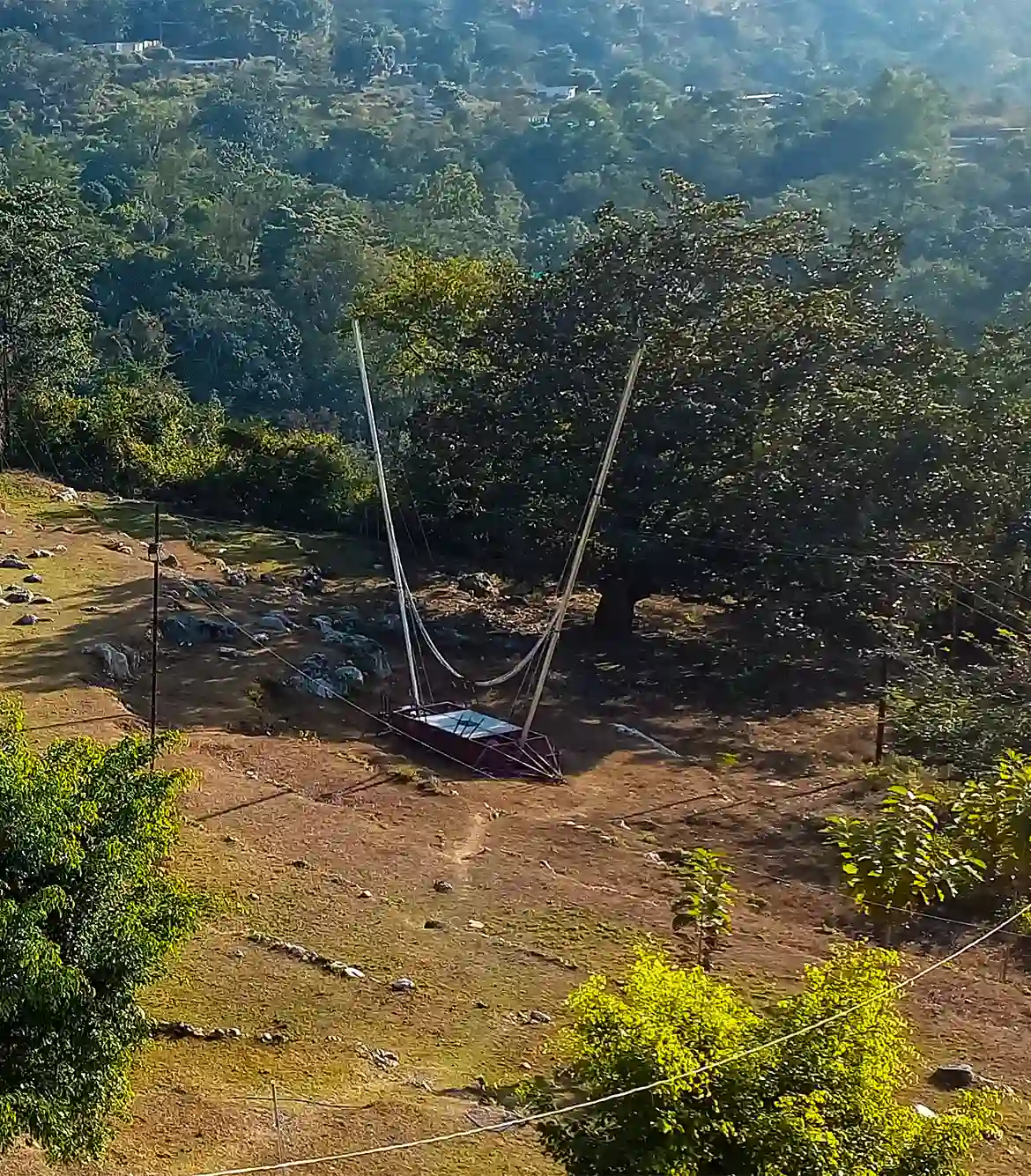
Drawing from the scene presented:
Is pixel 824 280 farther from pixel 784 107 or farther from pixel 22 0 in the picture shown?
pixel 22 0

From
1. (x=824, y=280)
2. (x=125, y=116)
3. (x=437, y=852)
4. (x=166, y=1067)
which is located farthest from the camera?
(x=125, y=116)

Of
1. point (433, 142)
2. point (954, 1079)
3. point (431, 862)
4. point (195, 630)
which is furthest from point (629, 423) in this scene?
point (433, 142)

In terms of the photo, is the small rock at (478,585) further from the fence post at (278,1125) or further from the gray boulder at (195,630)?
the fence post at (278,1125)

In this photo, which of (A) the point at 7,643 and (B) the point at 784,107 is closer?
(A) the point at 7,643

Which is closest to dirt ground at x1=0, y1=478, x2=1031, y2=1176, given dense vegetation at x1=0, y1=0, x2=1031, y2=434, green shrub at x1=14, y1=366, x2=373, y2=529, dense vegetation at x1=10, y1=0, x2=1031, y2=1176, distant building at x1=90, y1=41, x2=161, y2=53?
dense vegetation at x1=10, y1=0, x2=1031, y2=1176

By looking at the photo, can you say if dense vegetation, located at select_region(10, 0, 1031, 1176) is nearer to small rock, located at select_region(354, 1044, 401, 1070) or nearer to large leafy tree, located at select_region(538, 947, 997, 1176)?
large leafy tree, located at select_region(538, 947, 997, 1176)

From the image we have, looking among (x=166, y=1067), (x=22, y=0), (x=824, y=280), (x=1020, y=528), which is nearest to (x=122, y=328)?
(x=824, y=280)

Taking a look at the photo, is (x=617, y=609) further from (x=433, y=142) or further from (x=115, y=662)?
(x=433, y=142)
